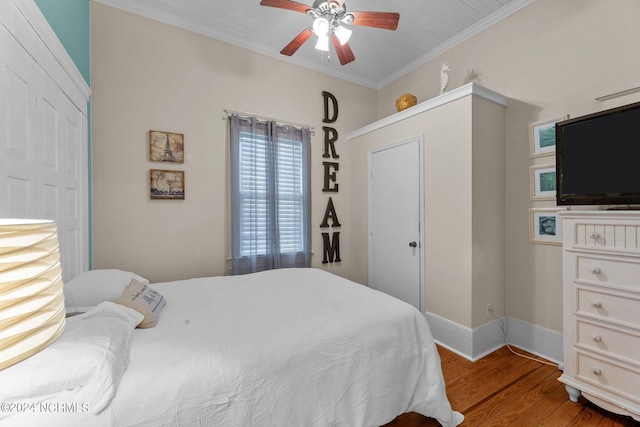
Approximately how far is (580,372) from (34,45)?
143 inches

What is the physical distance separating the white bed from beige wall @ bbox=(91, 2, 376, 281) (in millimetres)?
1029

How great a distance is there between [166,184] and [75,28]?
1.31 meters

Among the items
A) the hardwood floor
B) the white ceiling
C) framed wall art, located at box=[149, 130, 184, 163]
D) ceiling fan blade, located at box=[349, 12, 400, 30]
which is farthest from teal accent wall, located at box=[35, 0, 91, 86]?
the hardwood floor

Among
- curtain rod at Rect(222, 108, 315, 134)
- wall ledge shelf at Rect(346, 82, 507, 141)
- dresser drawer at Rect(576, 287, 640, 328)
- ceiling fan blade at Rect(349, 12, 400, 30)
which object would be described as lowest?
dresser drawer at Rect(576, 287, 640, 328)

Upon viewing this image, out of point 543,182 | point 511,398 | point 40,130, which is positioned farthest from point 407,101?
point 40,130

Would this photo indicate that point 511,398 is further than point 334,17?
No

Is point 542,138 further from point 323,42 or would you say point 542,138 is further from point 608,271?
point 323,42

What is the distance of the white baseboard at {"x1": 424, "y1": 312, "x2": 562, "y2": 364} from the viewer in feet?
7.68

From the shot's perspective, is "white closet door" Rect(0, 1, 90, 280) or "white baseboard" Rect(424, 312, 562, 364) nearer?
"white closet door" Rect(0, 1, 90, 280)

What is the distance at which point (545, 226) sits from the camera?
2.38 metres

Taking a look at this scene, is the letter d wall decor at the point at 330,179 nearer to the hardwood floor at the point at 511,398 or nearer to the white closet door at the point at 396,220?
the white closet door at the point at 396,220

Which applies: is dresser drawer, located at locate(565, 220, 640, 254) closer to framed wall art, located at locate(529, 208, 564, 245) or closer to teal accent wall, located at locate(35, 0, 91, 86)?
framed wall art, located at locate(529, 208, 564, 245)

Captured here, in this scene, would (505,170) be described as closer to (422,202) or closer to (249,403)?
(422,202)

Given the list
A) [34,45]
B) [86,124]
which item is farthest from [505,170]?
[86,124]
